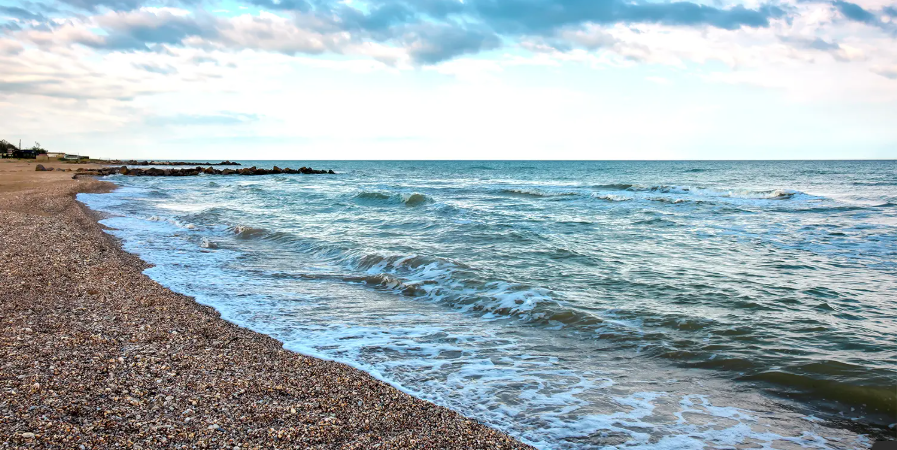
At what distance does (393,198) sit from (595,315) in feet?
84.0

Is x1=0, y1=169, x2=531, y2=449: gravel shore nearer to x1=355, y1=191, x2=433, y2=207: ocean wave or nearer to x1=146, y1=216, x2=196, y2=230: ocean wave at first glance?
x1=146, y1=216, x2=196, y2=230: ocean wave

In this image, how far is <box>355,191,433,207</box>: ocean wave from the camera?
3036cm

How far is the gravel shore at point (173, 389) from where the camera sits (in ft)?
13.6

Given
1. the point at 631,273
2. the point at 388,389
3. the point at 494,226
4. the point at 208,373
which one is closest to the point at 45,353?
the point at 208,373

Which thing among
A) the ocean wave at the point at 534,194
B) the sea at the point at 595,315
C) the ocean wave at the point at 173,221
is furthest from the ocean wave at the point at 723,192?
the ocean wave at the point at 173,221

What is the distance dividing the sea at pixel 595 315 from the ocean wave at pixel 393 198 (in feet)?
34.4

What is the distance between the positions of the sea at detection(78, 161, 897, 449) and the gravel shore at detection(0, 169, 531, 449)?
1.98 ft

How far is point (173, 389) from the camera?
196 inches

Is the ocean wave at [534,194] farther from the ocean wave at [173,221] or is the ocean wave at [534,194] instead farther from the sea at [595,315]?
the ocean wave at [173,221]

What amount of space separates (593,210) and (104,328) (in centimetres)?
2279

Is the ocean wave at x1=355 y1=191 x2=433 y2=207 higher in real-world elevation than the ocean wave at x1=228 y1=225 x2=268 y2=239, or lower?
higher

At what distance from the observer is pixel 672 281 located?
1075 centimetres

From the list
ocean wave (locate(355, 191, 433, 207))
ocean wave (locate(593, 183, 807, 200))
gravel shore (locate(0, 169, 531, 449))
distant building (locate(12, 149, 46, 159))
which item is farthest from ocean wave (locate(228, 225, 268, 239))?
distant building (locate(12, 149, 46, 159))

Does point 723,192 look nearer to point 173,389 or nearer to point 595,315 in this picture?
point 595,315
